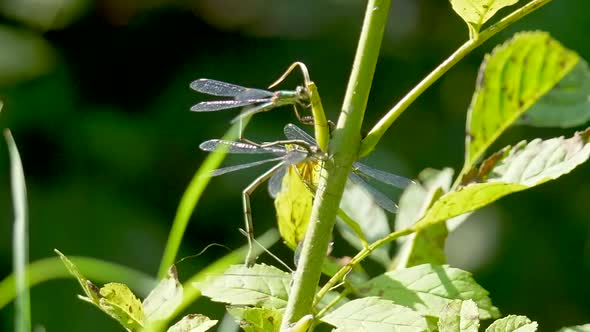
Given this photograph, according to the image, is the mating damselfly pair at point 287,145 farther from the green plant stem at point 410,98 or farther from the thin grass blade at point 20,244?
the thin grass blade at point 20,244

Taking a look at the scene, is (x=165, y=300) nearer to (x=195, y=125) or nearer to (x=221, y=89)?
(x=221, y=89)

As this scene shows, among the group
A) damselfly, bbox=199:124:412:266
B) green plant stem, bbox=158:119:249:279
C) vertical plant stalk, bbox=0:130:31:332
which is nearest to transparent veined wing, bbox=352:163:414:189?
damselfly, bbox=199:124:412:266

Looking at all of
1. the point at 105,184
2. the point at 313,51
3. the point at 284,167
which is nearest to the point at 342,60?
the point at 313,51

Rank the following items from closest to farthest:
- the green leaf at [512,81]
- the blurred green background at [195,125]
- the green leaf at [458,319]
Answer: the green leaf at [458,319] → the green leaf at [512,81] → the blurred green background at [195,125]

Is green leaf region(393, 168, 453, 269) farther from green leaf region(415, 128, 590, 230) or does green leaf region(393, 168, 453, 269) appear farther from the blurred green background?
the blurred green background

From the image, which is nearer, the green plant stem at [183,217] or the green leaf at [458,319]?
the green leaf at [458,319]

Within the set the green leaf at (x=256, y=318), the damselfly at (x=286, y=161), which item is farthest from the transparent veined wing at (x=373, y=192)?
the green leaf at (x=256, y=318)
